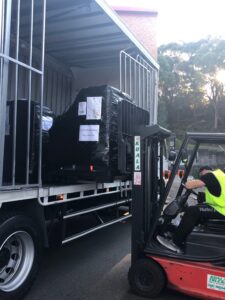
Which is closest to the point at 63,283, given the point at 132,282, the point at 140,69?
the point at 132,282

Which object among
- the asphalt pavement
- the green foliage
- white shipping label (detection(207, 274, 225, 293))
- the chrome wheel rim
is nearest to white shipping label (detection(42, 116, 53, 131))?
the chrome wheel rim

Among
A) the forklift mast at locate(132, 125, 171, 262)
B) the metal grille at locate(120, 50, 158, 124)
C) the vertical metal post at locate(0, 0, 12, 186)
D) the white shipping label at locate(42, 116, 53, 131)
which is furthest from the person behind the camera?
the metal grille at locate(120, 50, 158, 124)

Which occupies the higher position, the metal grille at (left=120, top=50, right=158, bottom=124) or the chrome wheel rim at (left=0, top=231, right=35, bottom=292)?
the metal grille at (left=120, top=50, right=158, bottom=124)

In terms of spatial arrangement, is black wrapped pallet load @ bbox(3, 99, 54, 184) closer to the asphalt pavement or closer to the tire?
the tire

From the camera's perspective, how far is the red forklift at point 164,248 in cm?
405

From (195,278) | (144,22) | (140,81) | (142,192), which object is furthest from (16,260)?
(144,22)

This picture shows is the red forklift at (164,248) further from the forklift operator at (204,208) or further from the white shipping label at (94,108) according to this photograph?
the white shipping label at (94,108)

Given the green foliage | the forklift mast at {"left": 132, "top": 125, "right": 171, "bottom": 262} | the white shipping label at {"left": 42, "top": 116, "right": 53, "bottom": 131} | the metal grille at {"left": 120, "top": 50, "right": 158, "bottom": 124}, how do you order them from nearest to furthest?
1. the forklift mast at {"left": 132, "top": 125, "right": 171, "bottom": 262}
2. the white shipping label at {"left": 42, "top": 116, "right": 53, "bottom": 131}
3. the metal grille at {"left": 120, "top": 50, "right": 158, "bottom": 124}
4. the green foliage

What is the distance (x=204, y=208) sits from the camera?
172 inches

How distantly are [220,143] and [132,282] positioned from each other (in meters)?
1.87

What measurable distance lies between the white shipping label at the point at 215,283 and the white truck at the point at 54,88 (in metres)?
1.77

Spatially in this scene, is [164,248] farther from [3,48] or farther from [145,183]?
[3,48]

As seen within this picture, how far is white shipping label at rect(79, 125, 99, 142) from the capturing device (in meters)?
4.94

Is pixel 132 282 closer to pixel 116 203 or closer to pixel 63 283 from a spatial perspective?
pixel 63 283
